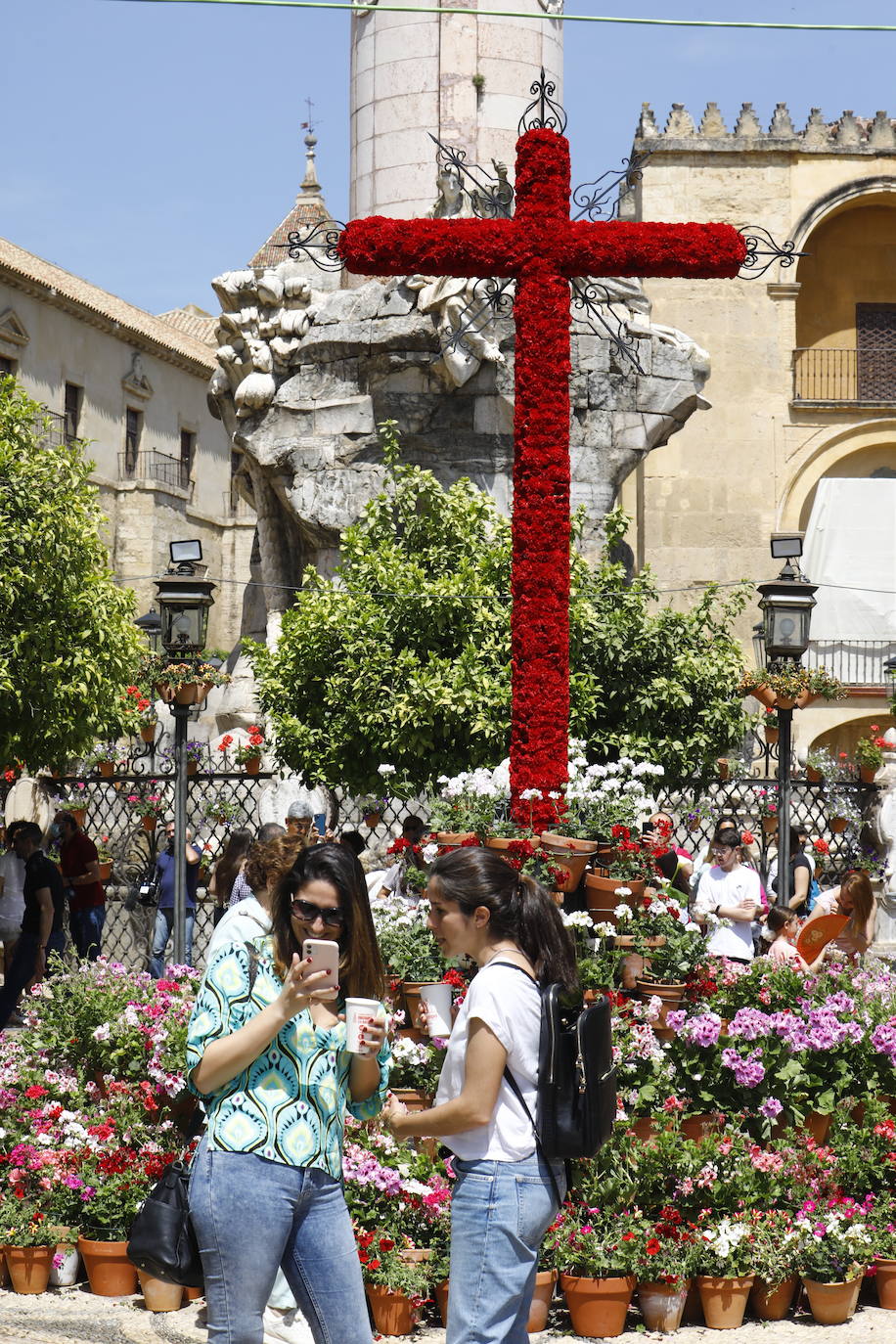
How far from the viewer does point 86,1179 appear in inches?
224

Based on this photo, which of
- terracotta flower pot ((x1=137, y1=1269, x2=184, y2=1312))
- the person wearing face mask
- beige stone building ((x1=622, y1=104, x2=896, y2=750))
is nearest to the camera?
terracotta flower pot ((x1=137, y1=1269, x2=184, y2=1312))

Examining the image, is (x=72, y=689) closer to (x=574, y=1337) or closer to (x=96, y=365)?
(x=574, y=1337)

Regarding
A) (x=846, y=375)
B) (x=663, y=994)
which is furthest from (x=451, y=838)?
(x=846, y=375)

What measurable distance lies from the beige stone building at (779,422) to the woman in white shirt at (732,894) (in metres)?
19.5

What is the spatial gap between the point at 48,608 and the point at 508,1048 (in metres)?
11.6

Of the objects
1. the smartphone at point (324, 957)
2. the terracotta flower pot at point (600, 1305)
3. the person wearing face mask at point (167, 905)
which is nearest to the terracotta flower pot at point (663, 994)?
the terracotta flower pot at point (600, 1305)

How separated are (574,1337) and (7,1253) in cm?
194

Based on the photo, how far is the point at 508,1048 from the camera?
3.43m

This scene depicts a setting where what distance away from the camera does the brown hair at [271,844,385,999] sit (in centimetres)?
347

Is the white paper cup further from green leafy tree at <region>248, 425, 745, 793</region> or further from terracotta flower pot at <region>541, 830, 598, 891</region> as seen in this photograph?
green leafy tree at <region>248, 425, 745, 793</region>

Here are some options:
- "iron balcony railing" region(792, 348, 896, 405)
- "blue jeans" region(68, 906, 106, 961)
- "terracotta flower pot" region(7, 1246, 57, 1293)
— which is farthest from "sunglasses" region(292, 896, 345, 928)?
"iron balcony railing" region(792, 348, 896, 405)

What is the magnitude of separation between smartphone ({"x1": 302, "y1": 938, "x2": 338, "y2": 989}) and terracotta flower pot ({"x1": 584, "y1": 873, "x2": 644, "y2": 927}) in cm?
334

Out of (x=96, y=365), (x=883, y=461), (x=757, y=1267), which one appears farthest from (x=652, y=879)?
(x=96, y=365)

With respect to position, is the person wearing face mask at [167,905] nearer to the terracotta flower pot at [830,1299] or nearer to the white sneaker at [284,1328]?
the white sneaker at [284,1328]
